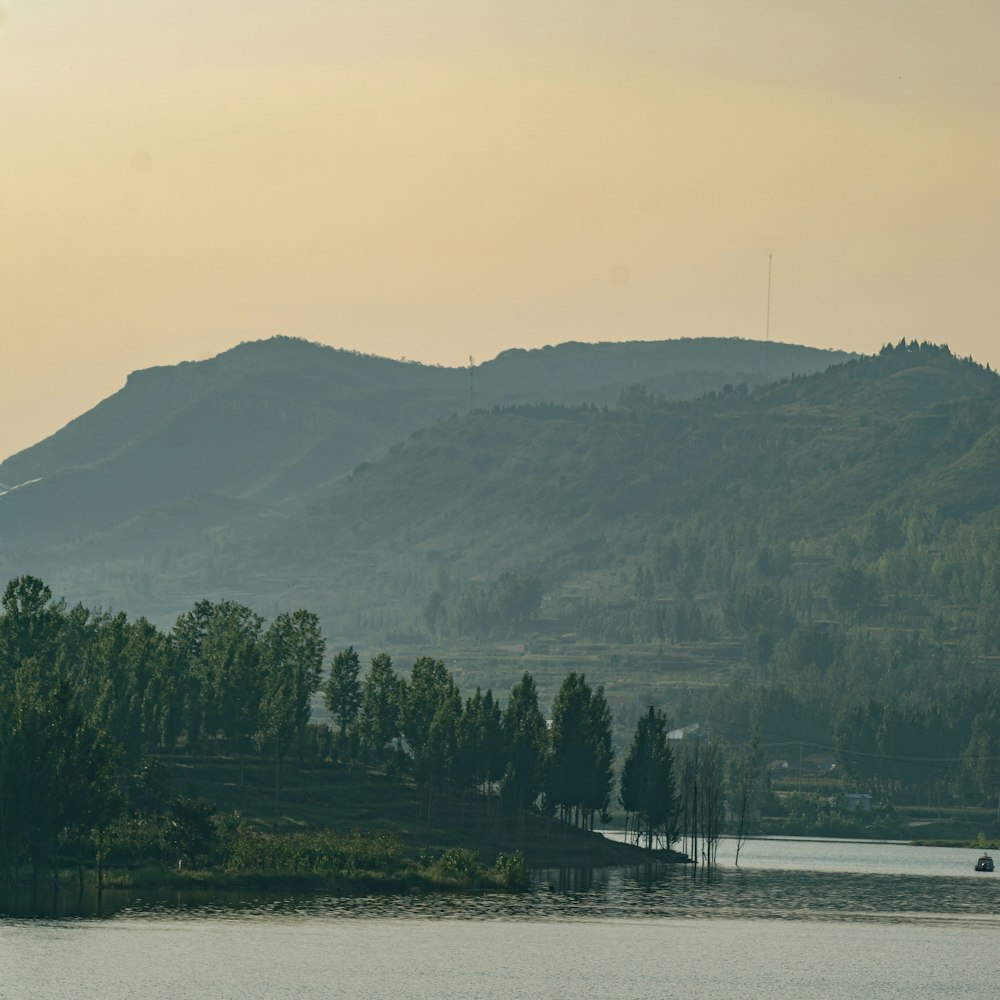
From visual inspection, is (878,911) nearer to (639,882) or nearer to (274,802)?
(639,882)

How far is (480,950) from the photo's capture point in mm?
134500

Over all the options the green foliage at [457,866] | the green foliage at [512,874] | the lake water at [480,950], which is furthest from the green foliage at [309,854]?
the green foliage at [512,874]

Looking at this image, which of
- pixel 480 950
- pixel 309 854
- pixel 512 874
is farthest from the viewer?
pixel 512 874

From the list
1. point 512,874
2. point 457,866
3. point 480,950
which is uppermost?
point 457,866

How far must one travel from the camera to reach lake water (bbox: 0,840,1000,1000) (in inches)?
4643

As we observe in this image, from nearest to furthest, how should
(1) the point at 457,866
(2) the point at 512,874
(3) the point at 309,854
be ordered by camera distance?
(3) the point at 309,854 < (2) the point at 512,874 < (1) the point at 457,866

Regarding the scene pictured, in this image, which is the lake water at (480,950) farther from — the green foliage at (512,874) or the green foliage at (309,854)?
the green foliage at (309,854)

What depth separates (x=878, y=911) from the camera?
594 feet

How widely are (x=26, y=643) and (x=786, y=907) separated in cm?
7722

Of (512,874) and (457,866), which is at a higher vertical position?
(457,866)

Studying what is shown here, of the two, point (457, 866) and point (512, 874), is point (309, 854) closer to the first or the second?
point (457, 866)

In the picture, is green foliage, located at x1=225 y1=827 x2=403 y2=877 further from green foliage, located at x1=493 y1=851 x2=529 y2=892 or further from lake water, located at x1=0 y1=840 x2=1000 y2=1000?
green foliage, located at x1=493 y1=851 x2=529 y2=892

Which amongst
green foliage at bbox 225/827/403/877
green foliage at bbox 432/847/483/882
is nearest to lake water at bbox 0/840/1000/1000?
green foliage at bbox 225/827/403/877

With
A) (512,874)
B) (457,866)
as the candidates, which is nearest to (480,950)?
(512,874)
